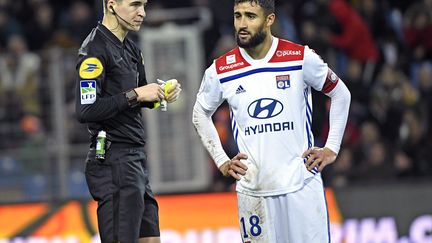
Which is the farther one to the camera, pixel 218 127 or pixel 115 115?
pixel 218 127

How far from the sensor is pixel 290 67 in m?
7.20

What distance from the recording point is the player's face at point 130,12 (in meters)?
7.10

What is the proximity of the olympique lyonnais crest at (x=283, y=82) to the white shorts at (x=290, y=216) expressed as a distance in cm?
64

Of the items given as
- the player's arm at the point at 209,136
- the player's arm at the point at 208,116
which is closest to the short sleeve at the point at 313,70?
the player's arm at the point at 208,116

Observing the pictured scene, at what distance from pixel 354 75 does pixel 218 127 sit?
1810 millimetres

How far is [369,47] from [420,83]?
842mm

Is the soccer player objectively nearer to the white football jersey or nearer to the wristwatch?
the white football jersey

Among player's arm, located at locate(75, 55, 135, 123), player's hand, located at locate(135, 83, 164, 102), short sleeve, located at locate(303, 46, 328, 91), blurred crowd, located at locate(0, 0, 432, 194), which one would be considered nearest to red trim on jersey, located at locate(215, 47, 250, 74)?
short sleeve, located at locate(303, 46, 328, 91)

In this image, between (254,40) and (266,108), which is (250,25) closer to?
(254,40)

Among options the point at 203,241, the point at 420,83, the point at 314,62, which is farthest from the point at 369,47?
the point at 314,62

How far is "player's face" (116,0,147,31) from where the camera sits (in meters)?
7.10

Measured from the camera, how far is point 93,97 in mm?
6887

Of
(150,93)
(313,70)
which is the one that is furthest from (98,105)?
(313,70)

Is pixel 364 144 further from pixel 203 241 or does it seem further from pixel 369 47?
pixel 203 241
